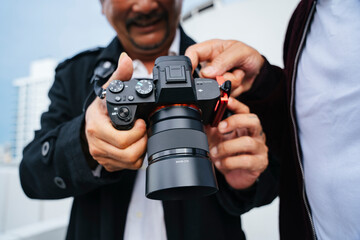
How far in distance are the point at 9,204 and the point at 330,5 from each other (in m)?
2.72

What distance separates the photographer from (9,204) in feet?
6.90

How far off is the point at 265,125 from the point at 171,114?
0.89 feet

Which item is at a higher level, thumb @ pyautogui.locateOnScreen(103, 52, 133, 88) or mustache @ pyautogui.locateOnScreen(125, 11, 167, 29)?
mustache @ pyautogui.locateOnScreen(125, 11, 167, 29)

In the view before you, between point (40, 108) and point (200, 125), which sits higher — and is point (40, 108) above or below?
above

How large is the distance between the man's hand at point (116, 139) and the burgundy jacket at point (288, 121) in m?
0.27

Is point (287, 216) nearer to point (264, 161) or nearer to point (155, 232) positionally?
point (264, 161)

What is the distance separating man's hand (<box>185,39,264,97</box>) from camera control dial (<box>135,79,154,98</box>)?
0.34 ft

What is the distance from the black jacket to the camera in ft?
1.38

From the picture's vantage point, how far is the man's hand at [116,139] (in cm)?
33

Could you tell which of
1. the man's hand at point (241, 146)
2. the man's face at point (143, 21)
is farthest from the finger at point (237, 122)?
the man's face at point (143, 21)

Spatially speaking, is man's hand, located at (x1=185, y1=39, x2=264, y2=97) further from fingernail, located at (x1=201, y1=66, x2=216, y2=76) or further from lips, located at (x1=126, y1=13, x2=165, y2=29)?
lips, located at (x1=126, y1=13, x2=165, y2=29)

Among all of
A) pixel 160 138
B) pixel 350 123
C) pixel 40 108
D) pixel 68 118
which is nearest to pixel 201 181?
pixel 160 138

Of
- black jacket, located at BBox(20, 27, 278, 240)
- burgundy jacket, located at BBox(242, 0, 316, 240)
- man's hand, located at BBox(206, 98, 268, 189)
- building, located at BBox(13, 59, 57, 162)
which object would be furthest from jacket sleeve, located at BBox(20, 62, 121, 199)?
building, located at BBox(13, 59, 57, 162)

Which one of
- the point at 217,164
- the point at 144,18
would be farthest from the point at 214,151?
the point at 144,18
